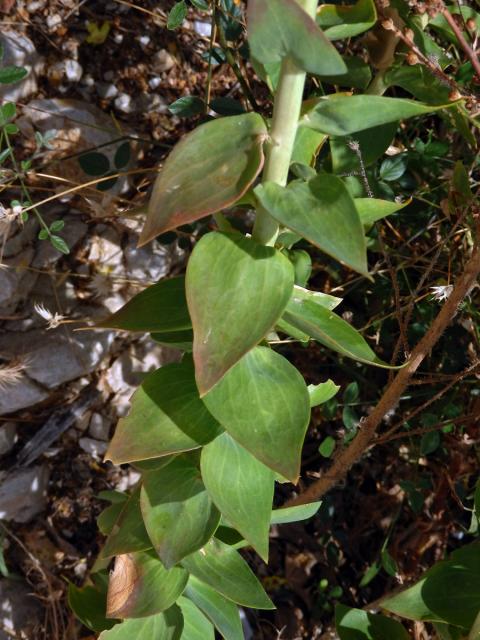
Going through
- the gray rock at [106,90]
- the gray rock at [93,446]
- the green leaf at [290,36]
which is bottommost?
the gray rock at [93,446]

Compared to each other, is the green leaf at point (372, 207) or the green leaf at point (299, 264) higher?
the green leaf at point (372, 207)

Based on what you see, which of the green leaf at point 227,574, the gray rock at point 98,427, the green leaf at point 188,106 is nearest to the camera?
the green leaf at point 227,574

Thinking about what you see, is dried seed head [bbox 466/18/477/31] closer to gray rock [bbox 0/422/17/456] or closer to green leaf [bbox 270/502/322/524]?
green leaf [bbox 270/502/322/524]

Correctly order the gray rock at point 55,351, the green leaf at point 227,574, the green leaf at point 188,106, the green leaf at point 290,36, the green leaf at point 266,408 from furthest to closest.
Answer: the gray rock at point 55,351
the green leaf at point 188,106
the green leaf at point 227,574
the green leaf at point 266,408
the green leaf at point 290,36

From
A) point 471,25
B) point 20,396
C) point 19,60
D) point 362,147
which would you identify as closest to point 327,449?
A: point 362,147

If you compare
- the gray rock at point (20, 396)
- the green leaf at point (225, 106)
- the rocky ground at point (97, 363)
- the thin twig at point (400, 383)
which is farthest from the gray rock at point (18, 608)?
the green leaf at point (225, 106)

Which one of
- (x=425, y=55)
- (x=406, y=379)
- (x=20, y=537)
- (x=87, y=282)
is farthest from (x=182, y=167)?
(x=20, y=537)

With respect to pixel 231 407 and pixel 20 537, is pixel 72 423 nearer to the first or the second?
pixel 20 537

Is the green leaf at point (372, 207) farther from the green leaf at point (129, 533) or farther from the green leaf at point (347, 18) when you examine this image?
the green leaf at point (129, 533)
